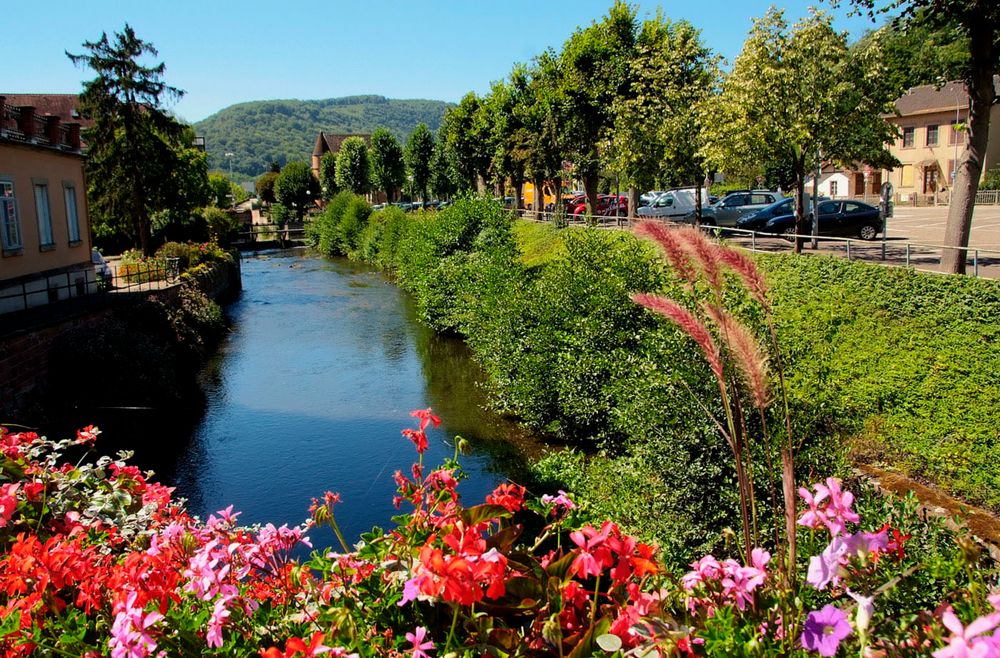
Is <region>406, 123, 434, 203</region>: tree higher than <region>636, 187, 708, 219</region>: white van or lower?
higher

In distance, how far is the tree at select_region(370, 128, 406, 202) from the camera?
240 feet

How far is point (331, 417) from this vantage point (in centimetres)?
1591

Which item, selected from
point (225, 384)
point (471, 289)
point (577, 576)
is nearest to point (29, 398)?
point (225, 384)

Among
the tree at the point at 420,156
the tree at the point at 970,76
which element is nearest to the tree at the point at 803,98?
the tree at the point at 970,76

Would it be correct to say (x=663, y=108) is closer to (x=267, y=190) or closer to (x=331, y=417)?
(x=331, y=417)

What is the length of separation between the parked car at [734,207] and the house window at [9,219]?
951 inches

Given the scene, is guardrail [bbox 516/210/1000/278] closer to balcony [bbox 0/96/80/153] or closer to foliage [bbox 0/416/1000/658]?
foliage [bbox 0/416/1000/658]

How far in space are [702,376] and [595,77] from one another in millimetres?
26532

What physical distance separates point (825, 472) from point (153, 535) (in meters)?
5.76

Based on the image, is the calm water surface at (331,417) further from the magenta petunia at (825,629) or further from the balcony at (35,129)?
the magenta petunia at (825,629)

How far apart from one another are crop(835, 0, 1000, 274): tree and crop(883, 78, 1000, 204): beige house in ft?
121

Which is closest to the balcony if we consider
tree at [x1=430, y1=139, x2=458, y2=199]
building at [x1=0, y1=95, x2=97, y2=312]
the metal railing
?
building at [x1=0, y1=95, x2=97, y2=312]

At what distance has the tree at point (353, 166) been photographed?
76875 mm

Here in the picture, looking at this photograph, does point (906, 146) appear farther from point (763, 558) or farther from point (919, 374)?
point (763, 558)
